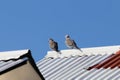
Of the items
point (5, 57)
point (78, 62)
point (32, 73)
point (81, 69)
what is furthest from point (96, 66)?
point (32, 73)

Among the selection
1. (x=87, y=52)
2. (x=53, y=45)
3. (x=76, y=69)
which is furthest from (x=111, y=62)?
(x=53, y=45)

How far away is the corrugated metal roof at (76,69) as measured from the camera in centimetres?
911

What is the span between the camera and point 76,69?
10258mm

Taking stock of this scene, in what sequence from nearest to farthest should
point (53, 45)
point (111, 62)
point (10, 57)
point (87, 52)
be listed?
point (10, 57), point (111, 62), point (87, 52), point (53, 45)

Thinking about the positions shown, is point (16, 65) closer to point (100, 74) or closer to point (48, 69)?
point (100, 74)

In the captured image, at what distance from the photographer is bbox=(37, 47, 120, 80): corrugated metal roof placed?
911 centimetres

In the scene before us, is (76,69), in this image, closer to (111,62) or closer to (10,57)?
(111,62)

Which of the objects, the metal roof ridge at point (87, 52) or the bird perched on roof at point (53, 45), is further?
the bird perched on roof at point (53, 45)

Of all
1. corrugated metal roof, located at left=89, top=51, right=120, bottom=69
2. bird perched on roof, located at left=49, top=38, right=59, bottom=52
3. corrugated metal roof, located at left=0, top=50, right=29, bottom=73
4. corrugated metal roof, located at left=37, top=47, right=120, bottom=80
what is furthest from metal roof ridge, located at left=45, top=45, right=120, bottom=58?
corrugated metal roof, located at left=0, top=50, right=29, bottom=73

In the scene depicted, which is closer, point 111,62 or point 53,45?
point 111,62

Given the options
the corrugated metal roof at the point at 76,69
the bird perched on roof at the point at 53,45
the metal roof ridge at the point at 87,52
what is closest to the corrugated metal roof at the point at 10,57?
the corrugated metal roof at the point at 76,69

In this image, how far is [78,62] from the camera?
11.0m

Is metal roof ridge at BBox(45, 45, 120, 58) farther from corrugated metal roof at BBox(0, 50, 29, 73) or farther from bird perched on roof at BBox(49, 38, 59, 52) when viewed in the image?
corrugated metal roof at BBox(0, 50, 29, 73)

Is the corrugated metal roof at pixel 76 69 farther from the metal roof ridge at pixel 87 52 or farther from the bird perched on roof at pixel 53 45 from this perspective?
the bird perched on roof at pixel 53 45
